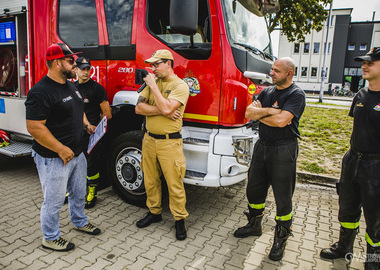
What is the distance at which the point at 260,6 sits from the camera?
4.05m

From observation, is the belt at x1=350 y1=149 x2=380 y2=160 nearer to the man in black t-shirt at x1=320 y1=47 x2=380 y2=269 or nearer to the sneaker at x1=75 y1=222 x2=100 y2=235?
the man in black t-shirt at x1=320 y1=47 x2=380 y2=269

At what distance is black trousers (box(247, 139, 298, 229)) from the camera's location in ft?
9.49

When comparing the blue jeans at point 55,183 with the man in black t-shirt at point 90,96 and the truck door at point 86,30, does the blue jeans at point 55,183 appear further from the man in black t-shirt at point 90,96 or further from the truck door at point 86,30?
the truck door at point 86,30

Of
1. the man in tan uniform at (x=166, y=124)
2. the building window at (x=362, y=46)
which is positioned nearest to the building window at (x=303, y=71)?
the building window at (x=362, y=46)

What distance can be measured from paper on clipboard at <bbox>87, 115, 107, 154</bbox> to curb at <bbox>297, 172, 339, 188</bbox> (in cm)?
368

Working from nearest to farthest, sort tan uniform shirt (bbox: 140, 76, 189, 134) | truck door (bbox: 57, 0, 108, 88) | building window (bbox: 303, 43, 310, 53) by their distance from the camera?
1. tan uniform shirt (bbox: 140, 76, 189, 134)
2. truck door (bbox: 57, 0, 108, 88)
3. building window (bbox: 303, 43, 310, 53)

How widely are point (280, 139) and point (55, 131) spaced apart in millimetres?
2156

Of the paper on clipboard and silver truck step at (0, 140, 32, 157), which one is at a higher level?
the paper on clipboard

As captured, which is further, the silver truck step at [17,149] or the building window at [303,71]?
the building window at [303,71]

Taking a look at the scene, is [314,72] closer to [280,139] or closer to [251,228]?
[251,228]

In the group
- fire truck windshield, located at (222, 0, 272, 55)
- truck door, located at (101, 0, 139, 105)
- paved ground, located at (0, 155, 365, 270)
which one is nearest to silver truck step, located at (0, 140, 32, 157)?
paved ground, located at (0, 155, 365, 270)

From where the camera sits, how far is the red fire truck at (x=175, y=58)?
3270 millimetres

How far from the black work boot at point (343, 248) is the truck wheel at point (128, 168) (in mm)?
2226

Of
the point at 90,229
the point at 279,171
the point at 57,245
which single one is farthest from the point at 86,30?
the point at 279,171
